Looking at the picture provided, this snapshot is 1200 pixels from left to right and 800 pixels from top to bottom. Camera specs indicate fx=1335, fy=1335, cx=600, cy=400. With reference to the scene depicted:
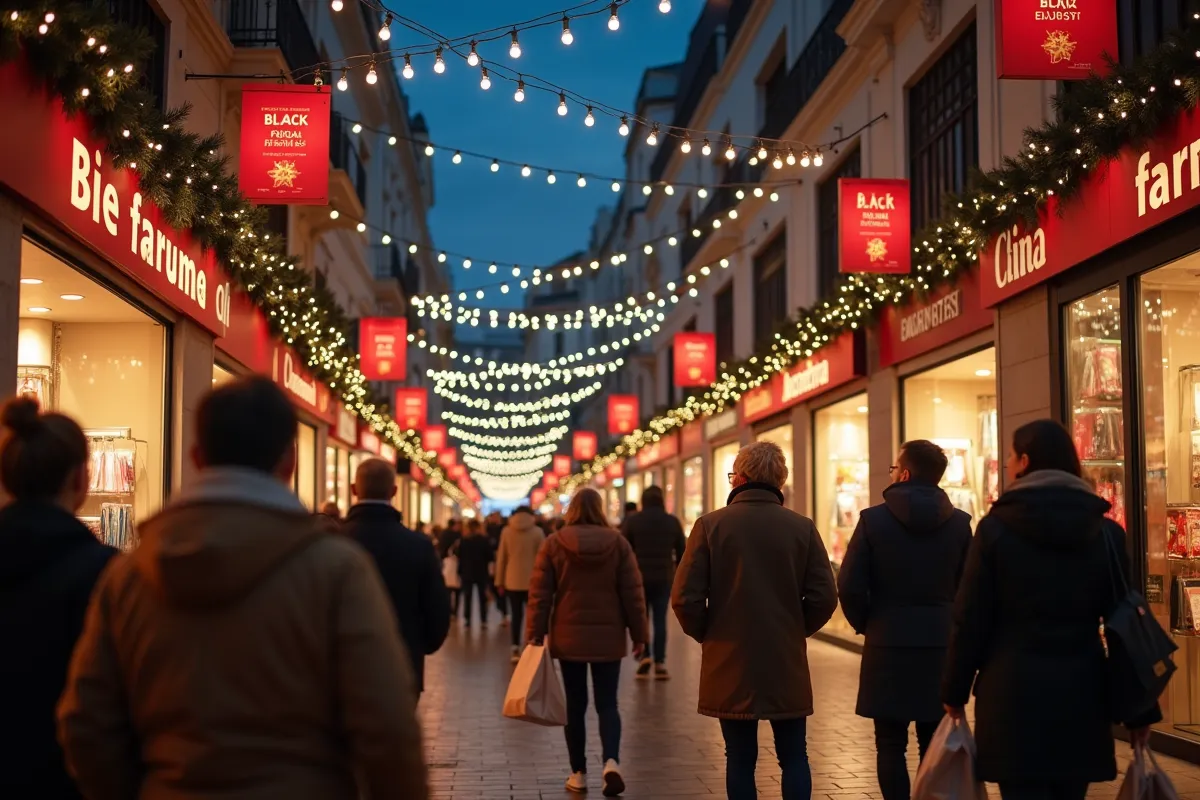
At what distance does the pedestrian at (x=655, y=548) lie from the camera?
1384cm

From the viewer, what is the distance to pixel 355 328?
28062 millimetres

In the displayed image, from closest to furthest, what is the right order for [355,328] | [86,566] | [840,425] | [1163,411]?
[86,566] < [1163,411] < [840,425] < [355,328]

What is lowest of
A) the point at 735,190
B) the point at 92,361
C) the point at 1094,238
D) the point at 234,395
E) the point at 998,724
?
the point at 998,724

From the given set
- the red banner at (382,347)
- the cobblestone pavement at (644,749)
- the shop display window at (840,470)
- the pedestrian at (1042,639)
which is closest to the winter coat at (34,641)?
the pedestrian at (1042,639)

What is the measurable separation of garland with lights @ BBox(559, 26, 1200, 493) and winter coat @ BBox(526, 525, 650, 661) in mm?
4197

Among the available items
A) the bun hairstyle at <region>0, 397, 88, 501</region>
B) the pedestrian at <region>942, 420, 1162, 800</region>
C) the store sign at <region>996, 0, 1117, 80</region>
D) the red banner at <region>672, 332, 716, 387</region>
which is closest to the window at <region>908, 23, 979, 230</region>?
the store sign at <region>996, 0, 1117, 80</region>

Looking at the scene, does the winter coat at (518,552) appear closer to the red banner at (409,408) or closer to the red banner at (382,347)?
the red banner at (382,347)

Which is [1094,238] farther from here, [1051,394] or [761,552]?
[761,552]

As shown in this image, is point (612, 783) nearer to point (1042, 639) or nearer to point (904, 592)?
point (904, 592)

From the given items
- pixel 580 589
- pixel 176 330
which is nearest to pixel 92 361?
pixel 176 330

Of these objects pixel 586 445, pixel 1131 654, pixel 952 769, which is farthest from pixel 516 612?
pixel 586 445

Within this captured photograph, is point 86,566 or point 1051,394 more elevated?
point 1051,394

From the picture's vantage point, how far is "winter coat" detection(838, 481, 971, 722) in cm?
598

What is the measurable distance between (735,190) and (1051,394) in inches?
609
